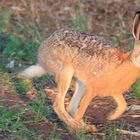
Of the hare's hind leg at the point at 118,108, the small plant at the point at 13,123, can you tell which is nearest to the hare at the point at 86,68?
the hare's hind leg at the point at 118,108

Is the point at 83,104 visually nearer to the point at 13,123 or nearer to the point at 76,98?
the point at 76,98

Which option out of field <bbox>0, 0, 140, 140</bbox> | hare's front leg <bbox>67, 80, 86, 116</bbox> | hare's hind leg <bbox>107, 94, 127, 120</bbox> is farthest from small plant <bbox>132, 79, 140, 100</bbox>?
hare's front leg <bbox>67, 80, 86, 116</bbox>

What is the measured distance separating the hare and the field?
16cm

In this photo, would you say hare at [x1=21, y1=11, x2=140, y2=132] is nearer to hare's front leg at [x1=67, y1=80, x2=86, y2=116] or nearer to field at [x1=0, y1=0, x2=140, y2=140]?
hare's front leg at [x1=67, y1=80, x2=86, y2=116]

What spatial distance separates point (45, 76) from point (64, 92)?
133 cm

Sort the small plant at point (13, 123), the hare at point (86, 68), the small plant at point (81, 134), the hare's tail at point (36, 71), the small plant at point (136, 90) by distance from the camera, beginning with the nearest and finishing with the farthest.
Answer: the small plant at point (81, 134) → the small plant at point (13, 123) → the hare at point (86, 68) → the hare's tail at point (36, 71) → the small plant at point (136, 90)

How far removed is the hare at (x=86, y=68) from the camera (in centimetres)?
541

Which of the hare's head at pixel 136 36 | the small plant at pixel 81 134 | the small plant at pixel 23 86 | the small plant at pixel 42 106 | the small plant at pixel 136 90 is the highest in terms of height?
the hare's head at pixel 136 36

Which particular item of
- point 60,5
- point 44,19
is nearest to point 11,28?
point 44,19

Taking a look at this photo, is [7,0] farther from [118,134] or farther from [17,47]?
[118,134]

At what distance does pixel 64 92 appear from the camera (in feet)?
18.0

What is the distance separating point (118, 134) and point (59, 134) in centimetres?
50

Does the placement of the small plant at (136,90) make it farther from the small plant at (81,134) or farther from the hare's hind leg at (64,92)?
the small plant at (81,134)

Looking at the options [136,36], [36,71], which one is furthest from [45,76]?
[136,36]
